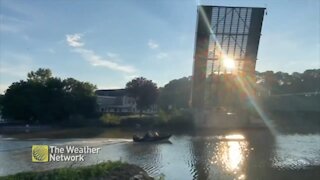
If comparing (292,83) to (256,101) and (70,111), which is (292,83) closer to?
(256,101)

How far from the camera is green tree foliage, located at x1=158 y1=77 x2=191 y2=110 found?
213 feet

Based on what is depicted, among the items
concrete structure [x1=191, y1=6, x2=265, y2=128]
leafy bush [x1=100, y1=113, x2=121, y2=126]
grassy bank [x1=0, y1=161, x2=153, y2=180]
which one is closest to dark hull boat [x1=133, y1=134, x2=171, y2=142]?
concrete structure [x1=191, y1=6, x2=265, y2=128]

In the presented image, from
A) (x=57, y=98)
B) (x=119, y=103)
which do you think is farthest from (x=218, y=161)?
(x=119, y=103)

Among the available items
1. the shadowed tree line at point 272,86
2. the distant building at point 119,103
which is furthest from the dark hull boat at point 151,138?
the distant building at point 119,103

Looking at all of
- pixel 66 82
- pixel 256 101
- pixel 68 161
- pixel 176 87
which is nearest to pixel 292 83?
pixel 176 87

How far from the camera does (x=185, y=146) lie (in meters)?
29.2

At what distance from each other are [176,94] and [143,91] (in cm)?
900

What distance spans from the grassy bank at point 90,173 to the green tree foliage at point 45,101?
41507 mm

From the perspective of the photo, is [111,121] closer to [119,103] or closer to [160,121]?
[160,121]

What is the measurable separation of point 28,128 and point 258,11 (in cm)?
2823

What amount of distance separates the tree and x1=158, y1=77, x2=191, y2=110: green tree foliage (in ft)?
12.0

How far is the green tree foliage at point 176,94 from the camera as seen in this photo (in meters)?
64.8

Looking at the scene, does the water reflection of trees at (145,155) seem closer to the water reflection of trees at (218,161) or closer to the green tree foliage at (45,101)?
the water reflection of trees at (218,161)

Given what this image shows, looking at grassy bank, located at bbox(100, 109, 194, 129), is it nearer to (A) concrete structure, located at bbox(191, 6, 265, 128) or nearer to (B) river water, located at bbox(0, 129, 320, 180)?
(A) concrete structure, located at bbox(191, 6, 265, 128)
